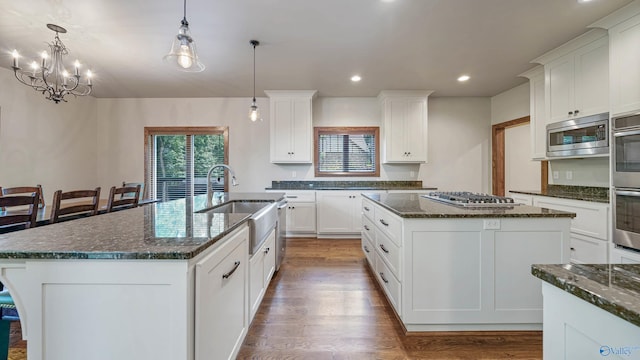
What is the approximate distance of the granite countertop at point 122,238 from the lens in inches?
35.0

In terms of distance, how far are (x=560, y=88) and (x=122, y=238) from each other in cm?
437

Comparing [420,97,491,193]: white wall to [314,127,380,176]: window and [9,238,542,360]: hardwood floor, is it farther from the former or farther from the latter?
[9,238,542,360]: hardwood floor

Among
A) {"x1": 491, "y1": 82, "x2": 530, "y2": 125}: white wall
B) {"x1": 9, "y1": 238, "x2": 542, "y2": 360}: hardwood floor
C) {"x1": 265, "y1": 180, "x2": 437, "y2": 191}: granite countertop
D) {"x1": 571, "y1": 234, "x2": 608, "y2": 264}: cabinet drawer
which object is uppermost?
{"x1": 491, "y1": 82, "x2": 530, "y2": 125}: white wall

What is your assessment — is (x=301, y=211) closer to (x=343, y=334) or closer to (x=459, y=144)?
(x=343, y=334)

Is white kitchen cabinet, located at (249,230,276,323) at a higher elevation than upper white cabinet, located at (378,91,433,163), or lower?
lower

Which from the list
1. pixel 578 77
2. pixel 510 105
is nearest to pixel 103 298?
pixel 578 77

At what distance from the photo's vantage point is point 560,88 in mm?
3076

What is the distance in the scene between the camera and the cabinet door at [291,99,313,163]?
15.4 ft

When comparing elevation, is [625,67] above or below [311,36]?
below

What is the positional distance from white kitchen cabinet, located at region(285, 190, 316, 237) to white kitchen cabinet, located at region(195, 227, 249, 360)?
2.88m

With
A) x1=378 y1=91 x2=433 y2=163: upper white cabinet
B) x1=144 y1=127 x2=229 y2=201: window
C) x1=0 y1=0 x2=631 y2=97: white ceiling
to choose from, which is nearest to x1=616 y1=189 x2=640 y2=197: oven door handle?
x1=0 y1=0 x2=631 y2=97: white ceiling

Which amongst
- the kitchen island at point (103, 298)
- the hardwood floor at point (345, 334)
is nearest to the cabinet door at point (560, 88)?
the hardwood floor at point (345, 334)

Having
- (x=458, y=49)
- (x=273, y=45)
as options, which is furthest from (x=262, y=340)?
(x=458, y=49)

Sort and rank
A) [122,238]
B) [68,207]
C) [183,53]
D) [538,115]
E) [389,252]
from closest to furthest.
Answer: [122,238] < [183,53] < [389,252] < [68,207] < [538,115]
